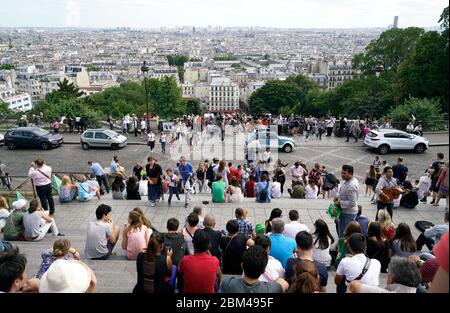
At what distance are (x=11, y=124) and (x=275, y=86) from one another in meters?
79.1

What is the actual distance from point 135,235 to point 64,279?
118 inches

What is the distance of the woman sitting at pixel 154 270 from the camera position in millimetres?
5473

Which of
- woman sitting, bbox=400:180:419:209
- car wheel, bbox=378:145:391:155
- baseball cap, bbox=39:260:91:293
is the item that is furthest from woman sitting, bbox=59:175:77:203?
car wheel, bbox=378:145:391:155

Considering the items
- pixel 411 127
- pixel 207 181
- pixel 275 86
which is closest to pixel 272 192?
pixel 207 181

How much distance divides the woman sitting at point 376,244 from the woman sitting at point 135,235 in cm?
362

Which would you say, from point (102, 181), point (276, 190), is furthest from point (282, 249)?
point (102, 181)

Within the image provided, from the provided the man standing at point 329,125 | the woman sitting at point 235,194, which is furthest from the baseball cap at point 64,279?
the man standing at point 329,125

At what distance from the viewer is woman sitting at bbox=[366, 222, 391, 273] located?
693 centimetres

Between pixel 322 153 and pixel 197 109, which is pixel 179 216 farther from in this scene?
pixel 197 109

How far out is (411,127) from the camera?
23031 millimetres

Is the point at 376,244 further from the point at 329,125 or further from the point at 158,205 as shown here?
the point at 329,125

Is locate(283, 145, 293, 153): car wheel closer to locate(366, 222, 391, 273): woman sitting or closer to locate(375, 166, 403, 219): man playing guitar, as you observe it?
locate(375, 166, 403, 219): man playing guitar

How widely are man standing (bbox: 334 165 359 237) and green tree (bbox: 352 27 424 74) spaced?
48.2 m

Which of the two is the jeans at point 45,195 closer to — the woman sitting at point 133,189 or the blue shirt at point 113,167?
the woman sitting at point 133,189
